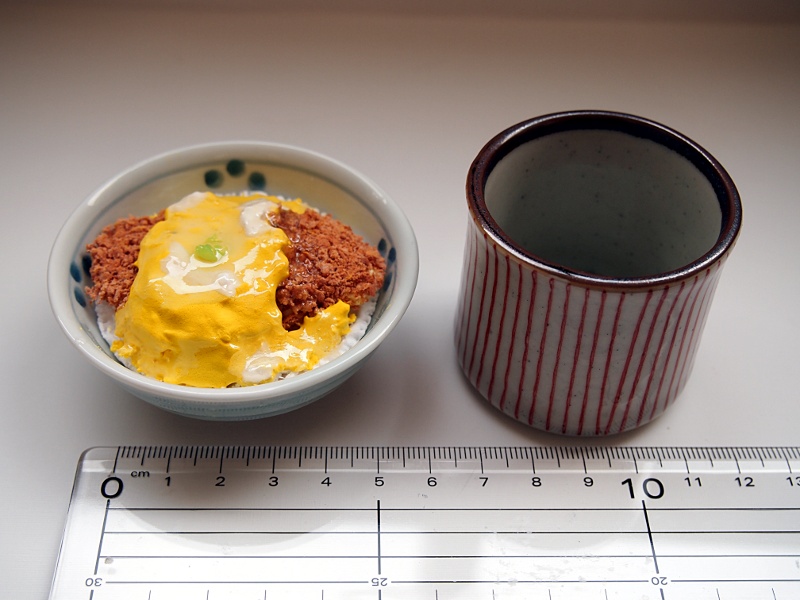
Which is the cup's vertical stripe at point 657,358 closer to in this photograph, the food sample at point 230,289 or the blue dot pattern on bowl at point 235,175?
the food sample at point 230,289

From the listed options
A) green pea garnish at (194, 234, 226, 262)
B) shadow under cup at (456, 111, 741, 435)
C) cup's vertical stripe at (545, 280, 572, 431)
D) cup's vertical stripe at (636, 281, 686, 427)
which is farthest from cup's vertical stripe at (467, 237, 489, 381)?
green pea garnish at (194, 234, 226, 262)

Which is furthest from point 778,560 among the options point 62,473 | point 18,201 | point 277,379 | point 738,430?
point 18,201

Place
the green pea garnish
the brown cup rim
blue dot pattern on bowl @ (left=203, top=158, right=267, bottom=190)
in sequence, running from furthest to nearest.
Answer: blue dot pattern on bowl @ (left=203, top=158, right=267, bottom=190)
the green pea garnish
the brown cup rim

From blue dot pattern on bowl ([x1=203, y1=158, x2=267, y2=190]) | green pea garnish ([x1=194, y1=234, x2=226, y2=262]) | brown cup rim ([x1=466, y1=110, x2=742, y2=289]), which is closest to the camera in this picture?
brown cup rim ([x1=466, y1=110, x2=742, y2=289])

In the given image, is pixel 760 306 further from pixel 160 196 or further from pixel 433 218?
pixel 160 196

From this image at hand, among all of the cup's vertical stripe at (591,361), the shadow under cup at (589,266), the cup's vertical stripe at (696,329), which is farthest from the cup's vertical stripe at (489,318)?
the cup's vertical stripe at (696,329)

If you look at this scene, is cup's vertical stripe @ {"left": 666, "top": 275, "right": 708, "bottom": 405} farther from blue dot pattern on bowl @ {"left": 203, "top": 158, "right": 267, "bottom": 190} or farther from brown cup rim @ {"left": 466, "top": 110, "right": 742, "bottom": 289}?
blue dot pattern on bowl @ {"left": 203, "top": 158, "right": 267, "bottom": 190}
